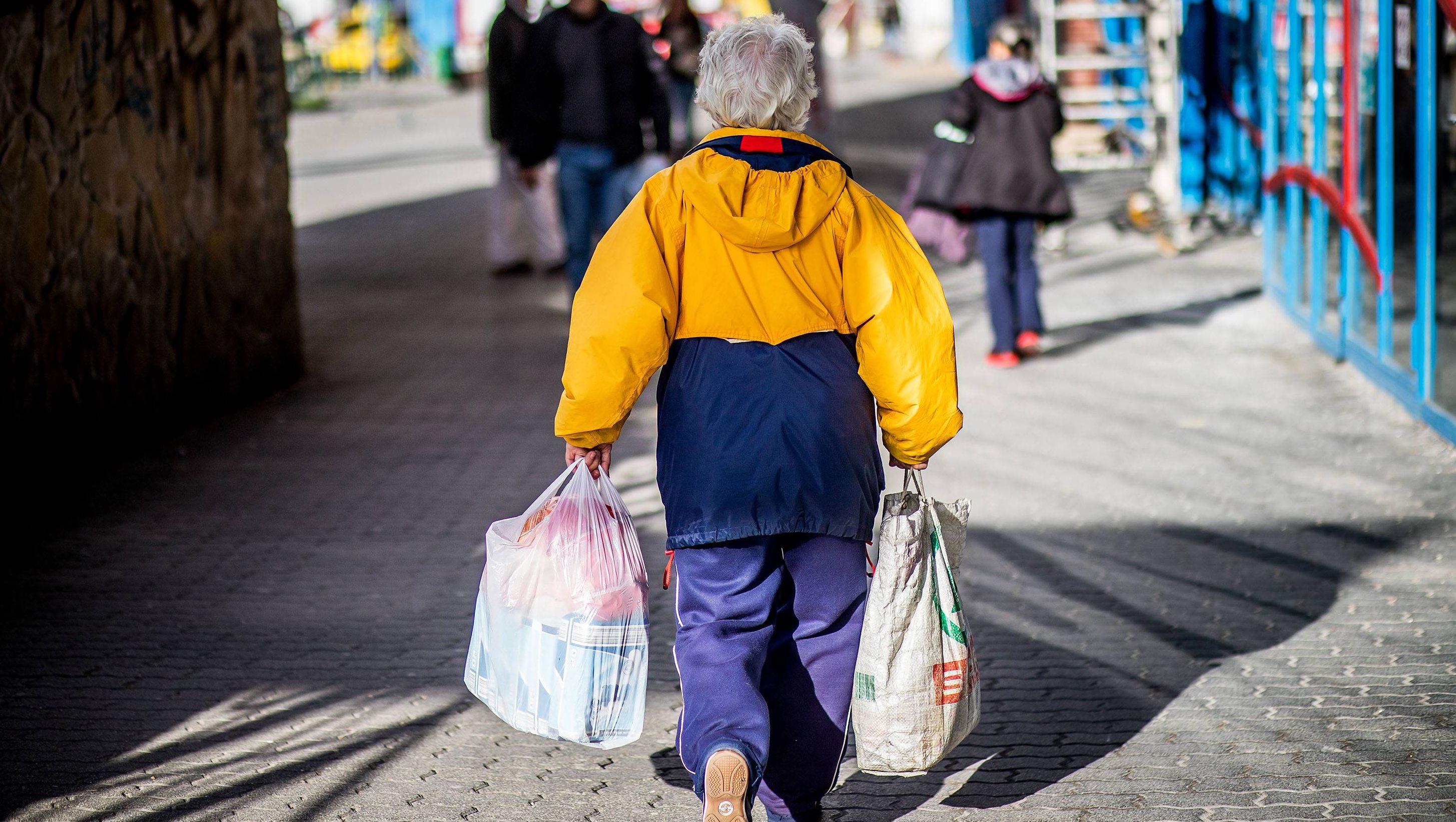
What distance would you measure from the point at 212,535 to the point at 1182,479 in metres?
3.67

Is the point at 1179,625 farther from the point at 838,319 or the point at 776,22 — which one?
the point at 776,22

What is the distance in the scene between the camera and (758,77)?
10.3 feet

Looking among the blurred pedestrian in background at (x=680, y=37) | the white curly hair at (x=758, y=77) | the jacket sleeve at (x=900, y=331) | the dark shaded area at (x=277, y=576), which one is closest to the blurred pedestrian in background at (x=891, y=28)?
the blurred pedestrian in background at (x=680, y=37)

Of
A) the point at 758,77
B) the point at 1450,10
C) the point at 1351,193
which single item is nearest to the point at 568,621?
the point at 758,77

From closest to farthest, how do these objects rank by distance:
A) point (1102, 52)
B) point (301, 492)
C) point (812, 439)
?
point (812, 439) → point (301, 492) → point (1102, 52)

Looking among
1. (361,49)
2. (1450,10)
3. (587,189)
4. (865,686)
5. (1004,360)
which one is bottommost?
(1004,360)

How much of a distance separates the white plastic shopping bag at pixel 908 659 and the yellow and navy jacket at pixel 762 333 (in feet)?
0.40

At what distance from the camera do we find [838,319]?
319 centimetres

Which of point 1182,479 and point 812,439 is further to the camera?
point 1182,479

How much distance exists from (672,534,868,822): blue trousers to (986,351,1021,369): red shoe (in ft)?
16.5

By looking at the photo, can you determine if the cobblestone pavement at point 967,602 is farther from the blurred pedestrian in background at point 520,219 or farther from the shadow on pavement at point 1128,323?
the blurred pedestrian in background at point 520,219

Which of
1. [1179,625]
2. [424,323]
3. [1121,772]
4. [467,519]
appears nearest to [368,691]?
[467,519]

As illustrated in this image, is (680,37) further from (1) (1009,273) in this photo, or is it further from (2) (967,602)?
(2) (967,602)

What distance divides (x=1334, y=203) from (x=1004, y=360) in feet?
5.92
